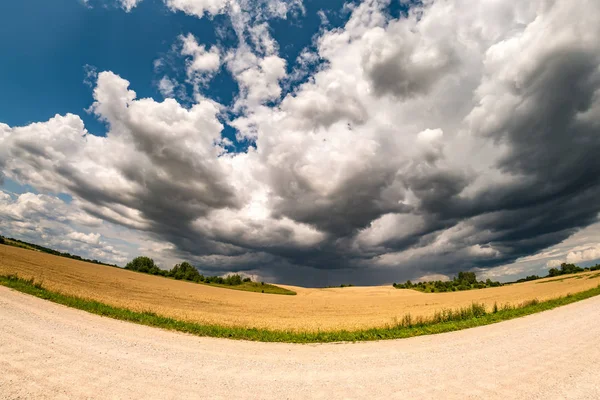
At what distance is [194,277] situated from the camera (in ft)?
490

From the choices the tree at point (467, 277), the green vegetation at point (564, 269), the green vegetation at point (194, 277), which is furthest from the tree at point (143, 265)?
the green vegetation at point (564, 269)

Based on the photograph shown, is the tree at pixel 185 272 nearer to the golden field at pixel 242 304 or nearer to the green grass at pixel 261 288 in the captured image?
the green grass at pixel 261 288

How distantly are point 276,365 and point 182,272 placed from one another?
159 meters

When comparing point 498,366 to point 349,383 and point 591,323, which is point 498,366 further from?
point 591,323

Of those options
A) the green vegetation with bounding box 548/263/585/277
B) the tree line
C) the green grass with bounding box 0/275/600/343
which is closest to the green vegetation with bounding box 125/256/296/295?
the tree line

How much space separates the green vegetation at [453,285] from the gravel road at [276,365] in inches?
5450

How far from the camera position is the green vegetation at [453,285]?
144637 millimetres

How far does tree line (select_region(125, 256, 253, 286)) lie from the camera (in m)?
144

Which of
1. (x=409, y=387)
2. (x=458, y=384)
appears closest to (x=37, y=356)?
(x=409, y=387)

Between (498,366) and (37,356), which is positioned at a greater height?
(37,356)

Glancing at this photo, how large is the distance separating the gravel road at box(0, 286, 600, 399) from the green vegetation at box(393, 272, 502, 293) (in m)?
138

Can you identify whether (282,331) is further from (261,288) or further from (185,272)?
(185,272)

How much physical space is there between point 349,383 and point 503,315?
19.7 m

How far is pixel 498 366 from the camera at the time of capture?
9.86m
